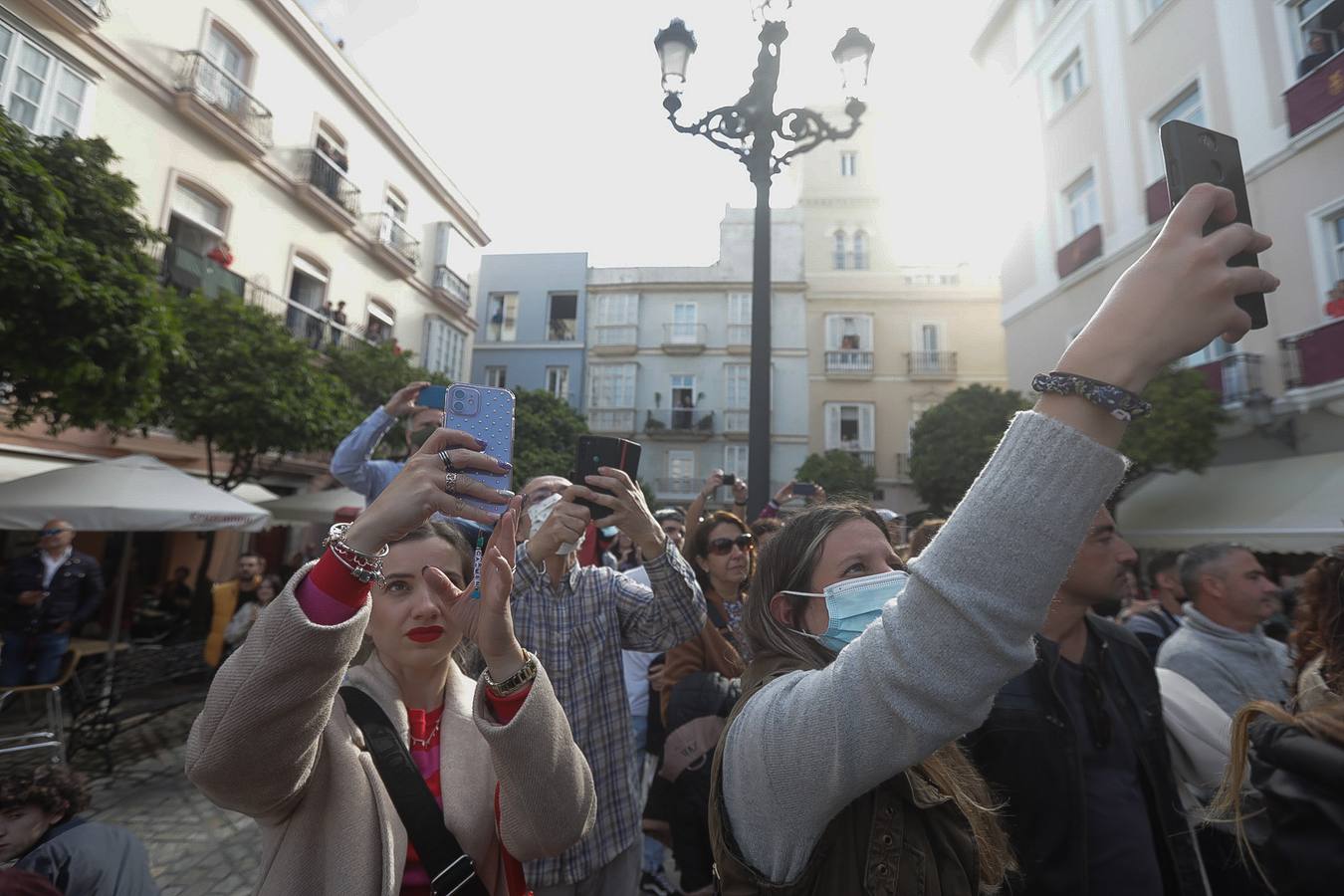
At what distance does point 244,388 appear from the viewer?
386 inches

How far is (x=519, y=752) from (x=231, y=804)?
1.99ft

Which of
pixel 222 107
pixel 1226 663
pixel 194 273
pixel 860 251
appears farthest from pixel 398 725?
pixel 860 251

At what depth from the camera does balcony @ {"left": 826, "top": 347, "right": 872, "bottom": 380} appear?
24.9m

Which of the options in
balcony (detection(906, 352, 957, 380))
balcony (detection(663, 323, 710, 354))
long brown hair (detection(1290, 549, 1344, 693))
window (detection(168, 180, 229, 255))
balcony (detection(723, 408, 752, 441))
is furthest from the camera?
balcony (detection(663, 323, 710, 354))

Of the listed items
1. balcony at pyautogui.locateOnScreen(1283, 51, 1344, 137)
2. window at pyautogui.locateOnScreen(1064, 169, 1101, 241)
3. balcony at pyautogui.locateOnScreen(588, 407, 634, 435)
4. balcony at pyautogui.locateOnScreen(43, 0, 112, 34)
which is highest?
balcony at pyautogui.locateOnScreen(43, 0, 112, 34)

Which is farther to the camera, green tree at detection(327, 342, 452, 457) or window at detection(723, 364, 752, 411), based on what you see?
window at detection(723, 364, 752, 411)

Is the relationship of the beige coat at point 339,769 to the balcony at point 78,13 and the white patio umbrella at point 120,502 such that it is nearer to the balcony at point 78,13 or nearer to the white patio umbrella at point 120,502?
the white patio umbrella at point 120,502

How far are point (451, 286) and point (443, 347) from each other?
81.5 inches

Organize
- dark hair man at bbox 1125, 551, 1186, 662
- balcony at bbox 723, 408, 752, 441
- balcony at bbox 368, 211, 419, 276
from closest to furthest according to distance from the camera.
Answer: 1. dark hair man at bbox 1125, 551, 1186, 662
2. balcony at bbox 368, 211, 419, 276
3. balcony at bbox 723, 408, 752, 441

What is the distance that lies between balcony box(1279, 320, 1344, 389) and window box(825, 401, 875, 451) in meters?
15.0

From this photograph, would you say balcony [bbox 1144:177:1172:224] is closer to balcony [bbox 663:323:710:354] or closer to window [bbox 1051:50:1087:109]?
window [bbox 1051:50:1087:109]

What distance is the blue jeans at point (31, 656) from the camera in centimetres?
619

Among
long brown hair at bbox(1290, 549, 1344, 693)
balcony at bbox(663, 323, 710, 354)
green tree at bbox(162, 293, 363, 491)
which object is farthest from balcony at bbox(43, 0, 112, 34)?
balcony at bbox(663, 323, 710, 354)

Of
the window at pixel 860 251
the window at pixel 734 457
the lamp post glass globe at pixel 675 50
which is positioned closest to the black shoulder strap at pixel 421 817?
the lamp post glass globe at pixel 675 50
